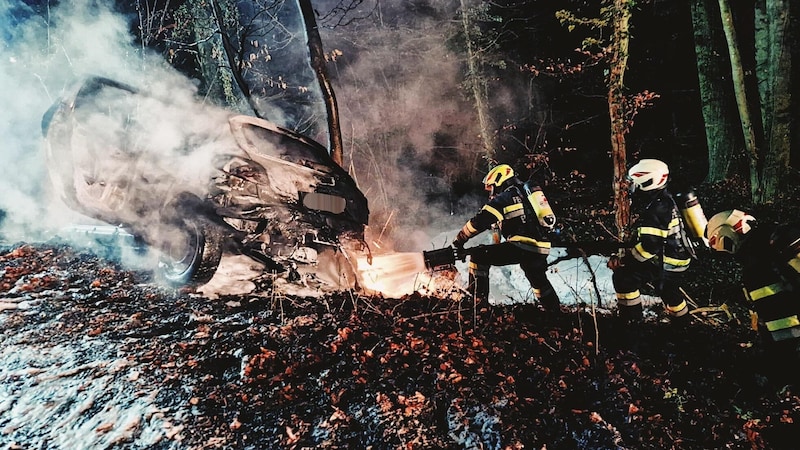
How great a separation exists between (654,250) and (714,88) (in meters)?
9.44

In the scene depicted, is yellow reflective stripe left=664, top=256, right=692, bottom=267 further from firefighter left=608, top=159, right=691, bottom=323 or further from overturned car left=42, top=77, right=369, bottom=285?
overturned car left=42, top=77, right=369, bottom=285

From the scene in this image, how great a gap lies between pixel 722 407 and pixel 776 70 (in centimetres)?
836

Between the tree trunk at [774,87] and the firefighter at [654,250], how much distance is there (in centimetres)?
565

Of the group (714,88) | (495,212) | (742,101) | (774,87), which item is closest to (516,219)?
(495,212)

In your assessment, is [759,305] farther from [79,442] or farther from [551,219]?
[79,442]

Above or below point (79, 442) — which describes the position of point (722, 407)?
below

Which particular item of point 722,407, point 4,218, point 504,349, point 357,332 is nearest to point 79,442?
point 357,332

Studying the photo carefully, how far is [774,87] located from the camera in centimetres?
759

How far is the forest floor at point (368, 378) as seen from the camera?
2.29 metres

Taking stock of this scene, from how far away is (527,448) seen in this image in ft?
7.14

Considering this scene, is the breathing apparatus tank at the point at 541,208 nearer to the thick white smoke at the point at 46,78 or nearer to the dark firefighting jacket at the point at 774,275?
the dark firefighting jacket at the point at 774,275

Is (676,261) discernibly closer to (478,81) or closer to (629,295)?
(629,295)

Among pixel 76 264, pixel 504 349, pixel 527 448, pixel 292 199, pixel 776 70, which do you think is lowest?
pixel 527 448

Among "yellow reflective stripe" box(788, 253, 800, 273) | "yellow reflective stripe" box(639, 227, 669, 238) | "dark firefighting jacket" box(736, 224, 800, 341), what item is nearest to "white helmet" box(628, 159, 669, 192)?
Answer: "yellow reflective stripe" box(639, 227, 669, 238)
